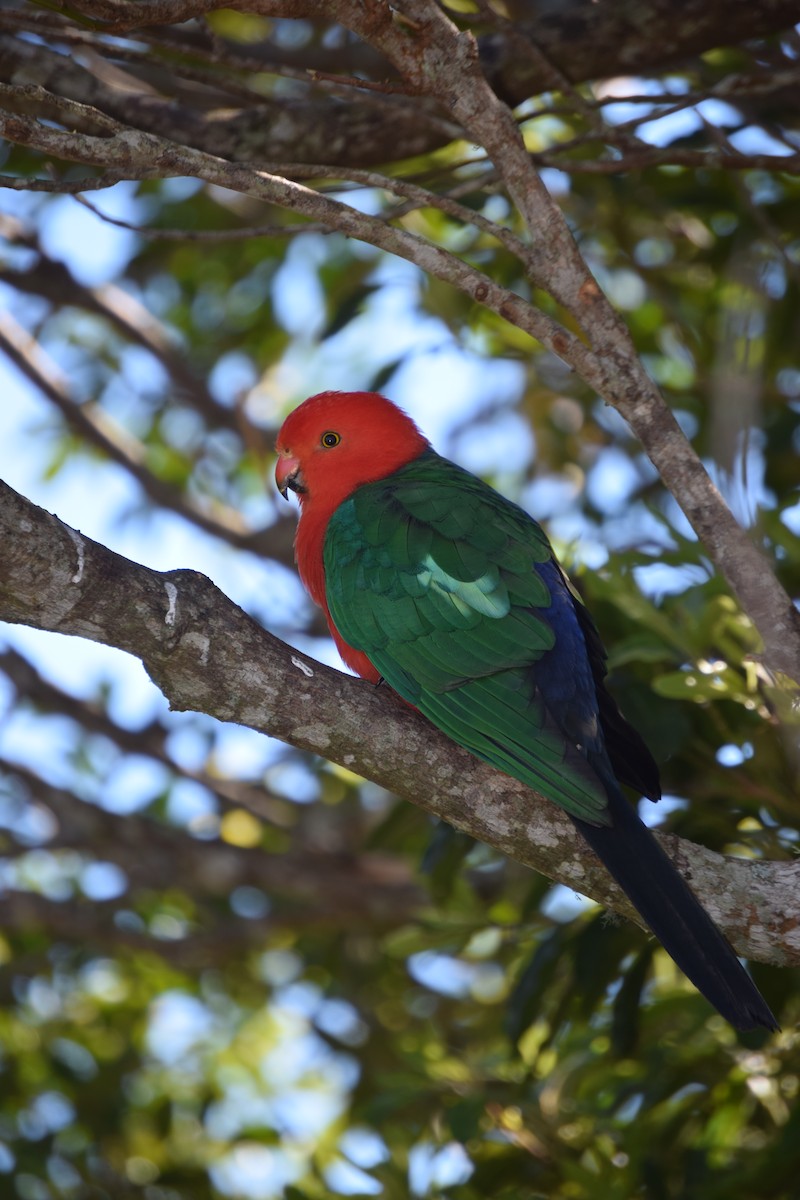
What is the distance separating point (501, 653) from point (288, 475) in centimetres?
154

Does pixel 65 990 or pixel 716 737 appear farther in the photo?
pixel 65 990

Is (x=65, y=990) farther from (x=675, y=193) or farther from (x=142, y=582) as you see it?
(x=675, y=193)

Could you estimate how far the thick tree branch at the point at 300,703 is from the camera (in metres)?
2.64

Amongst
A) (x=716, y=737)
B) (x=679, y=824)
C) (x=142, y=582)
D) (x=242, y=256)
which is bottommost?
(x=142, y=582)

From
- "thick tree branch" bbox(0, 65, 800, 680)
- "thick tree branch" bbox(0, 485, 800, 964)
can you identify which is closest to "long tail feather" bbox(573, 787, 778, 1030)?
"thick tree branch" bbox(0, 485, 800, 964)

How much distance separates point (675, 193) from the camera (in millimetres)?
4793

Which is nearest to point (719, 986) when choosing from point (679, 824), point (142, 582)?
point (679, 824)

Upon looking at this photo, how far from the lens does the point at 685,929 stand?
2781 mm

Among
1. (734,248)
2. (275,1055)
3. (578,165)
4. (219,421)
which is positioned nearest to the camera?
(578,165)

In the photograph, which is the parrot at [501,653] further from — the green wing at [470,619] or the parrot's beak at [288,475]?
the parrot's beak at [288,475]

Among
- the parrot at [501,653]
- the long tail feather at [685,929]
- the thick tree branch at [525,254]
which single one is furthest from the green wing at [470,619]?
the thick tree branch at [525,254]

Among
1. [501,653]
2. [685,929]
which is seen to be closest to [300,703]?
[501,653]

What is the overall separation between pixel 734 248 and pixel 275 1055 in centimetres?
432

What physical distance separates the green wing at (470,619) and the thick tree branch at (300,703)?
136 millimetres
